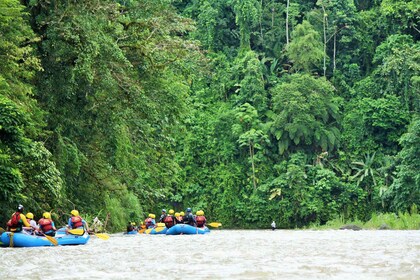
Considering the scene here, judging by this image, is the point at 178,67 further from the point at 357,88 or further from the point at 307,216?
the point at 357,88

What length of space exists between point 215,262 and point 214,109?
127 ft

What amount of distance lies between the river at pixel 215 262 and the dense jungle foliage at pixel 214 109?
3.37m

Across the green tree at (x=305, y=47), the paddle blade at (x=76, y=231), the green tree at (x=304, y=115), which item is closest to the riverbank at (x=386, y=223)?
the green tree at (x=304, y=115)

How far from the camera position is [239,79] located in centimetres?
5269

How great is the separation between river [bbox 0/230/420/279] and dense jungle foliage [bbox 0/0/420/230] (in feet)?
11.0

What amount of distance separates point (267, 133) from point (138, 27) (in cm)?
2305

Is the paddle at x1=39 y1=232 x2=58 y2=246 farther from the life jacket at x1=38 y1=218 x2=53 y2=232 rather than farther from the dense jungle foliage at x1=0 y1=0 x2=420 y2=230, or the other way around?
the dense jungle foliage at x1=0 y1=0 x2=420 y2=230

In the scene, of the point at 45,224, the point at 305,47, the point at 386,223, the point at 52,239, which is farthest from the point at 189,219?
the point at 305,47

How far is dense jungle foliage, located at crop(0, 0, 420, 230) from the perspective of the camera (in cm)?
2309

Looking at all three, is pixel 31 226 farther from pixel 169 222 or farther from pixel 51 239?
pixel 169 222

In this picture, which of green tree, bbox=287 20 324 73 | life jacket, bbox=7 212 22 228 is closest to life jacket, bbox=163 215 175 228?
life jacket, bbox=7 212 22 228

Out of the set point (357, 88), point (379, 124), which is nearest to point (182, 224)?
point (379, 124)

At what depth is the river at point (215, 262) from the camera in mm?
13172

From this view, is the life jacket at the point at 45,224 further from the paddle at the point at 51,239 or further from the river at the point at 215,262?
the river at the point at 215,262
